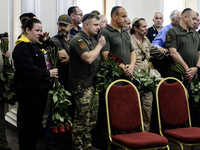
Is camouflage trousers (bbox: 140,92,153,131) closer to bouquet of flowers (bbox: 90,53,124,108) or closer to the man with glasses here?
bouquet of flowers (bbox: 90,53,124,108)

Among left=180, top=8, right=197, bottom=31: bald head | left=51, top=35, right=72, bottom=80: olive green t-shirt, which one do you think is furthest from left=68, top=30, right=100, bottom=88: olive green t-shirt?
left=180, top=8, right=197, bottom=31: bald head

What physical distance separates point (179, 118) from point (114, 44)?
3.64ft

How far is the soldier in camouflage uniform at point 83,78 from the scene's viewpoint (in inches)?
135

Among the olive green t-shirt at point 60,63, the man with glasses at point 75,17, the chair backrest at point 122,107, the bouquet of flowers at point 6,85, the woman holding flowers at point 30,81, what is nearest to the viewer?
the chair backrest at point 122,107

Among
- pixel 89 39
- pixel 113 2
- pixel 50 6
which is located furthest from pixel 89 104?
pixel 113 2

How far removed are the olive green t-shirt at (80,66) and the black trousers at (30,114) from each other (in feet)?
1.30

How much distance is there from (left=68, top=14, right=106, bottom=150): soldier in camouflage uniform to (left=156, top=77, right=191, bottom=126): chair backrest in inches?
27.8

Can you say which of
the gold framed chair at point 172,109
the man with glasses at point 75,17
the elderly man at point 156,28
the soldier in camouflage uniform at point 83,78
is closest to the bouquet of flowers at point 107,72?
the soldier in camouflage uniform at point 83,78

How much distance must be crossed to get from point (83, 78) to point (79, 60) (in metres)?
0.20

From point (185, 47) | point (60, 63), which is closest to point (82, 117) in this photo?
point (60, 63)

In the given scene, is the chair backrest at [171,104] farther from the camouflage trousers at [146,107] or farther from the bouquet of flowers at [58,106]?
the camouflage trousers at [146,107]

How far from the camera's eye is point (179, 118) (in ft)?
10.9

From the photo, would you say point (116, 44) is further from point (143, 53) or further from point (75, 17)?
point (75, 17)

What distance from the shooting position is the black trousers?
10.3 ft
